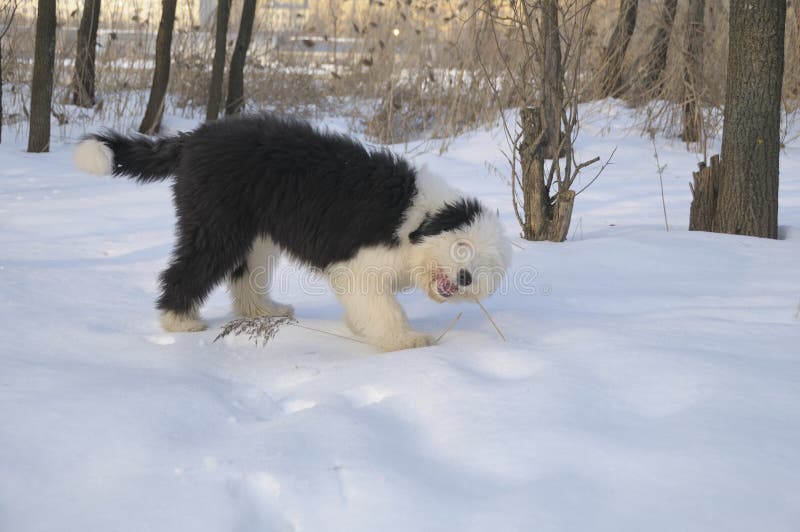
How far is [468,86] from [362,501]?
9366 mm

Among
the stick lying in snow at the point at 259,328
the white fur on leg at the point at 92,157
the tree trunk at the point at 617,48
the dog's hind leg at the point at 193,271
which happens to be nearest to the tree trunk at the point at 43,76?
the white fur on leg at the point at 92,157

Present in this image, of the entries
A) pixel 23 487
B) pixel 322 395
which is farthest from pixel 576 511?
pixel 23 487

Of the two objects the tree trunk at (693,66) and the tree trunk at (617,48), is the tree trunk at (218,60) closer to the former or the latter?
the tree trunk at (617,48)

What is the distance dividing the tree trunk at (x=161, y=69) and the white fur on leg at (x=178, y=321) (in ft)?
20.3

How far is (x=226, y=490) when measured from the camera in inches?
90.3

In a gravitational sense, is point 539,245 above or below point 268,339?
above

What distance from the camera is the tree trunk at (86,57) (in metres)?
10.1

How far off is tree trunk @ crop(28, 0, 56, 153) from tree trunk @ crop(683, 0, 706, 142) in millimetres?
6797

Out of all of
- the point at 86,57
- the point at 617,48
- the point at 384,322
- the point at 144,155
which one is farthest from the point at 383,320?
the point at 86,57

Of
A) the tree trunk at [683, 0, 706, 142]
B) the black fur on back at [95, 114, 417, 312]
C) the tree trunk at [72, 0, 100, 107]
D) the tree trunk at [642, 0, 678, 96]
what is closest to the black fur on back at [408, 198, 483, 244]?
the black fur on back at [95, 114, 417, 312]

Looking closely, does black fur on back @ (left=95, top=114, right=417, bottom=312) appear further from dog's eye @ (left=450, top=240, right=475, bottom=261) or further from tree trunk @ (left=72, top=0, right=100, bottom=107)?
tree trunk @ (left=72, top=0, right=100, bottom=107)

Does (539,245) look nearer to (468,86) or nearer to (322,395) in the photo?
(322,395)

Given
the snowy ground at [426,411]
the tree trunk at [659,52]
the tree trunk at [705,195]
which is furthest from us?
the tree trunk at [659,52]

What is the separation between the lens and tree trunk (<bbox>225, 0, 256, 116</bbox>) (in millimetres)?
10312
